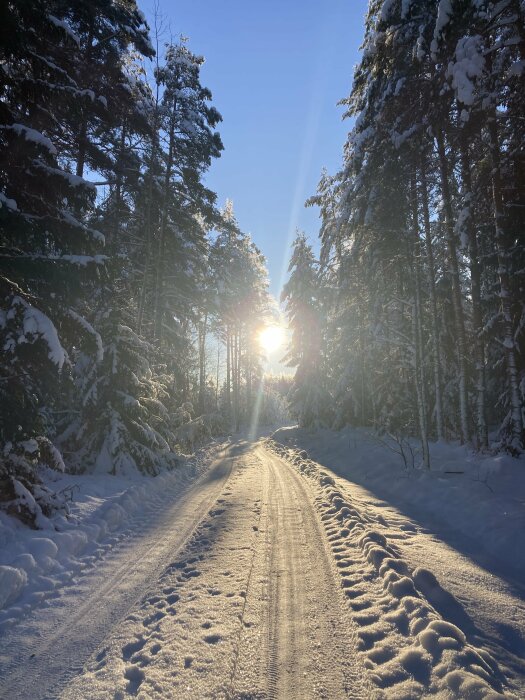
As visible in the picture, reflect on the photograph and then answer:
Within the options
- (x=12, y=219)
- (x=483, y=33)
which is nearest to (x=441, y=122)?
Result: (x=483, y=33)

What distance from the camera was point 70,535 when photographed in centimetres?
571

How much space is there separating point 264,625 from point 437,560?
116 inches

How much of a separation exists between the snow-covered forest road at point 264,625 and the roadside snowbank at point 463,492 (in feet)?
2.96

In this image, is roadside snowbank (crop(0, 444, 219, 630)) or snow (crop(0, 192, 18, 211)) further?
snow (crop(0, 192, 18, 211))

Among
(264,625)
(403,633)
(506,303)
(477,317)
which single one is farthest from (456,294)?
(264,625)

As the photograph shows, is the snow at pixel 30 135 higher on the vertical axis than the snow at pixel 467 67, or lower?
lower

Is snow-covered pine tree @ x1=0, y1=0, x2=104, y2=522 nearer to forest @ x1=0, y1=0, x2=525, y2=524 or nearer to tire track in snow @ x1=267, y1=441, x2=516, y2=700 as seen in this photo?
forest @ x1=0, y1=0, x2=525, y2=524

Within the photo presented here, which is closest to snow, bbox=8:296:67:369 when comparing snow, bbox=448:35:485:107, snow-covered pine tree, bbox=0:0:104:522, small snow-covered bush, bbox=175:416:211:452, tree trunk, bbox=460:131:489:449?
snow-covered pine tree, bbox=0:0:104:522

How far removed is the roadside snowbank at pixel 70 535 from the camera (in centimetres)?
434

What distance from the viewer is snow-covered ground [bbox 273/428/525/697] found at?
319cm

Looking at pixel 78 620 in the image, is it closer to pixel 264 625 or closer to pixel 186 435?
pixel 264 625

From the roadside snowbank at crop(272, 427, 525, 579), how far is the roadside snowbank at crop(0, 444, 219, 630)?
5.64 m

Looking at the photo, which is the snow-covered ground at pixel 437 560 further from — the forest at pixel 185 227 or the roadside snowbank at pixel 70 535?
the roadside snowbank at pixel 70 535

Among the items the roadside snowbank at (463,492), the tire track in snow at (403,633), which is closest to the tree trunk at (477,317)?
the roadside snowbank at (463,492)
